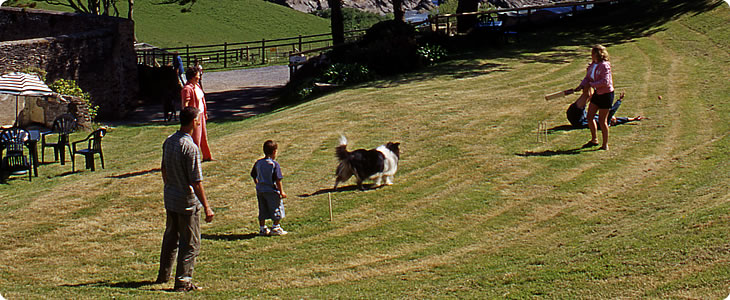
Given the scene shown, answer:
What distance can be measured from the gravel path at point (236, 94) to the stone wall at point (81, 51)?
4.06ft

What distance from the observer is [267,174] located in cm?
1008

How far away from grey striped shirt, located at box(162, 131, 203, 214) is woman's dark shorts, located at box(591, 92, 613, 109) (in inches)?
333

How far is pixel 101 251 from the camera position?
33.8ft

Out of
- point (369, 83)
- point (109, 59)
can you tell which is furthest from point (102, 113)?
point (369, 83)

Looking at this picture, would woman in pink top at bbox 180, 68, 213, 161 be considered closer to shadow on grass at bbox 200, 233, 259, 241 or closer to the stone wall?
shadow on grass at bbox 200, 233, 259, 241

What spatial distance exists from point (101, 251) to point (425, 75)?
53.5 feet

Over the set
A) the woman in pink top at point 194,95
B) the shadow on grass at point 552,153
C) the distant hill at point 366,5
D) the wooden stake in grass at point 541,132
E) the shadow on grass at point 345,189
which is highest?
the distant hill at point 366,5

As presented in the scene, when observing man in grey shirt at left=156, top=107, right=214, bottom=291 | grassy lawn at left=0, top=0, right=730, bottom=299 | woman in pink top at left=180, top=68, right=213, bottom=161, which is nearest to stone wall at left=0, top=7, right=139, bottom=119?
grassy lawn at left=0, top=0, right=730, bottom=299

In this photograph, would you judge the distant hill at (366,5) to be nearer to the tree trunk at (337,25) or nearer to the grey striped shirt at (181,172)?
the tree trunk at (337,25)

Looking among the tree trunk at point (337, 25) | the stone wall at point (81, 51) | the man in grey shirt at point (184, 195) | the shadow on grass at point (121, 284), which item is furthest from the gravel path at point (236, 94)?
the man in grey shirt at point (184, 195)

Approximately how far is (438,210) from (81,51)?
67.9 ft

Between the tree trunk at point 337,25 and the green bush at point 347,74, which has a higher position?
the tree trunk at point 337,25

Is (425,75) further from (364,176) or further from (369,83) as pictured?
(364,176)

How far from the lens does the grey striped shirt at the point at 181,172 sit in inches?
302
